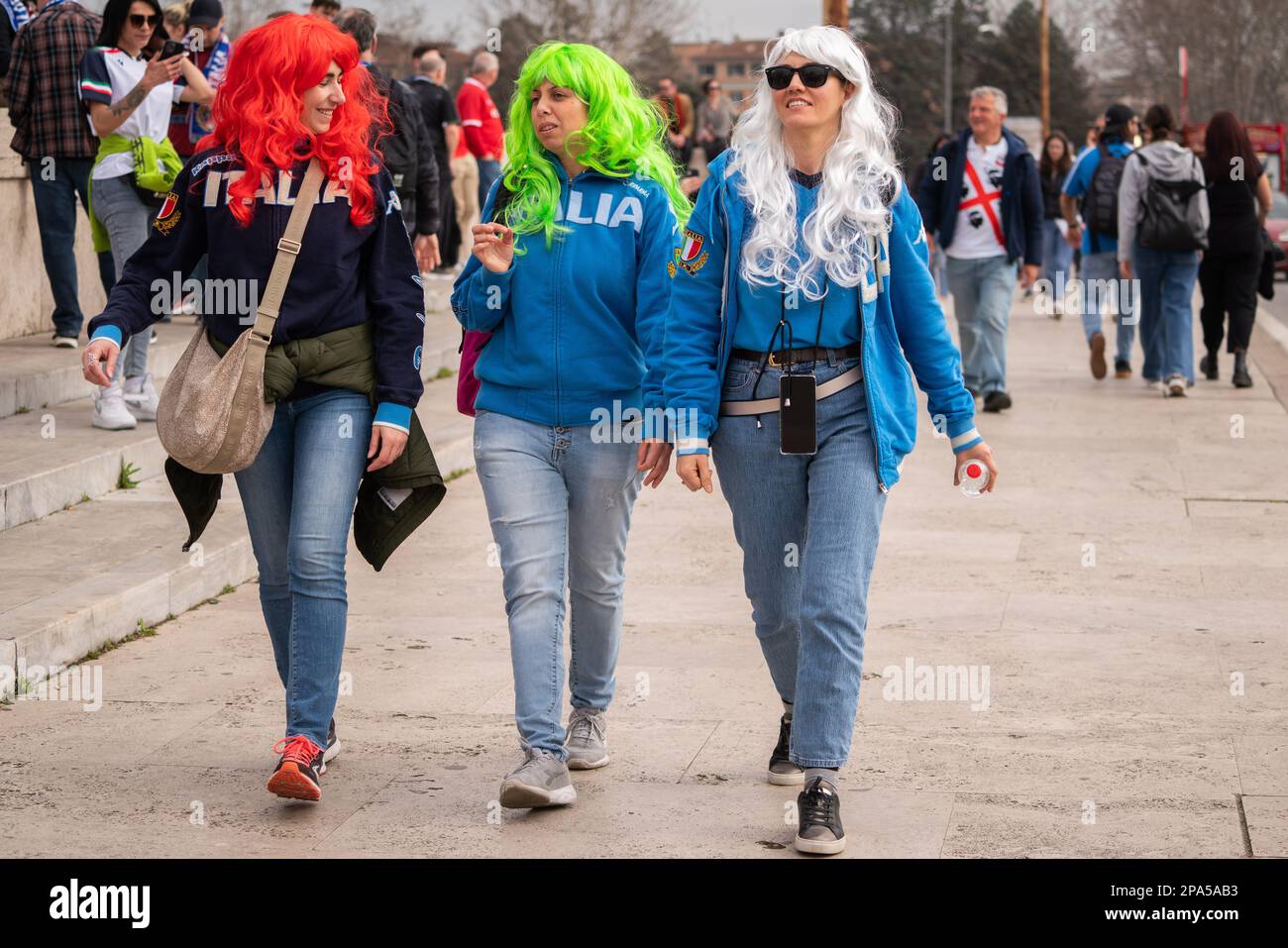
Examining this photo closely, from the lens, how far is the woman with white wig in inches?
165

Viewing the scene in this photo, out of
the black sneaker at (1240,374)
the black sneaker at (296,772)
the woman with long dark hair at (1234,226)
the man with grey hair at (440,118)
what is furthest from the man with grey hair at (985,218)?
the black sneaker at (296,772)

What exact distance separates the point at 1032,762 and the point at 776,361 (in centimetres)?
137

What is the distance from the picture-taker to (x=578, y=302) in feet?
14.9

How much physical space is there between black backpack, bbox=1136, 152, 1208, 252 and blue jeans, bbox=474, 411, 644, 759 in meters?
8.37

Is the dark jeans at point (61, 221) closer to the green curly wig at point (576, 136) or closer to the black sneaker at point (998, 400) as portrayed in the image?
the green curly wig at point (576, 136)

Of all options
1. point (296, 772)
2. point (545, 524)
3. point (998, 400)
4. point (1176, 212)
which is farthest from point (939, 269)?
point (296, 772)

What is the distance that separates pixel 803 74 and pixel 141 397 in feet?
16.8

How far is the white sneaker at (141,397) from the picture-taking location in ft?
28.1

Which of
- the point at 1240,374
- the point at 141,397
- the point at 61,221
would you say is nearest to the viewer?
the point at 141,397

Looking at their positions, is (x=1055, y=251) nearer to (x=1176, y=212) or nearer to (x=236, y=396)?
(x=1176, y=212)

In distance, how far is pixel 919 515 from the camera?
28.1ft

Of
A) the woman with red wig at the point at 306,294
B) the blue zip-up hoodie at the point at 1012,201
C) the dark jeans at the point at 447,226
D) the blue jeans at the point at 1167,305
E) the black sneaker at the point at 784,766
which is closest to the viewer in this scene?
the woman with red wig at the point at 306,294

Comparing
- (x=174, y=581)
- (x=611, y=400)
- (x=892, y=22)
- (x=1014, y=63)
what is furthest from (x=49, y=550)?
(x=892, y=22)

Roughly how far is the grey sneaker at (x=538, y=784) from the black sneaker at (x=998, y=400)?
7.99 meters
